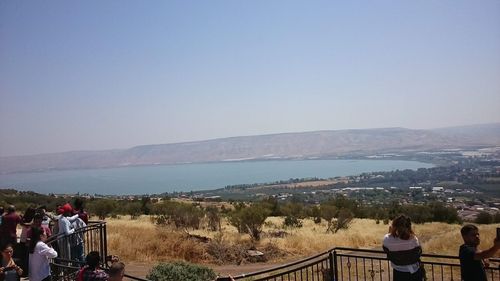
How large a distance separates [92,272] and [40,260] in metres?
2.21

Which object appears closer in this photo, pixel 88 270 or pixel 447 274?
pixel 88 270

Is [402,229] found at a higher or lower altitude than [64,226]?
higher

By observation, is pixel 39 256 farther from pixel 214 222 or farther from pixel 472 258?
pixel 214 222

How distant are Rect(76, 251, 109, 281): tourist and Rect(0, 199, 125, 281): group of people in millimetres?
1921

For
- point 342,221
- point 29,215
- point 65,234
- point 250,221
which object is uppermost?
point 29,215

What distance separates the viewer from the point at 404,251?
Answer: 6355 mm

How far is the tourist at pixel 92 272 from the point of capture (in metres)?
5.79

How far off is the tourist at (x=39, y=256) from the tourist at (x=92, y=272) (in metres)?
1.92

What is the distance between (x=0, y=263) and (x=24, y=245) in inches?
105

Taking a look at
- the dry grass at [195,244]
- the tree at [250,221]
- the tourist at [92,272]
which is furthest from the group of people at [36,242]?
the tree at [250,221]

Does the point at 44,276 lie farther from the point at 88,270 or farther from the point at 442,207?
the point at 442,207

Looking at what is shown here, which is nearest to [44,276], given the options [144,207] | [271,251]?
[271,251]

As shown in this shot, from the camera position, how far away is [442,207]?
3653 cm

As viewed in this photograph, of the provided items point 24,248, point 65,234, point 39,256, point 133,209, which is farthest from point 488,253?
point 133,209
